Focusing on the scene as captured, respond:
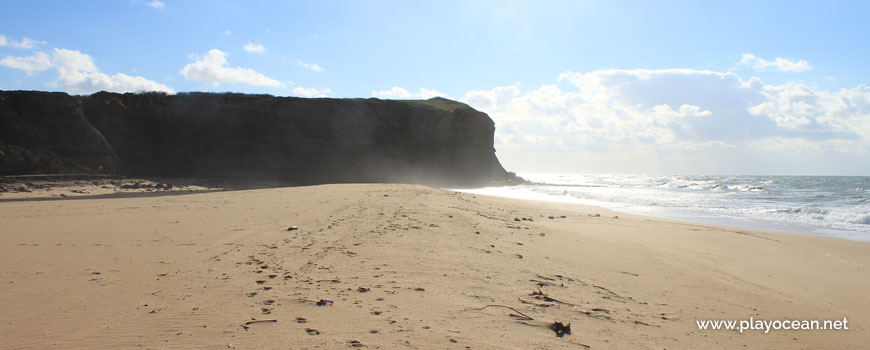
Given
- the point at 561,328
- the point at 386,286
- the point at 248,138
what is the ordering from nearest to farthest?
the point at 561,328 < the point at 386,286 < the point at 248,138

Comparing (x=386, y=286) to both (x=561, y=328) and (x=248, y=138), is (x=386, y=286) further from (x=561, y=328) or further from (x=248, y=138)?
(x=248, y=138)

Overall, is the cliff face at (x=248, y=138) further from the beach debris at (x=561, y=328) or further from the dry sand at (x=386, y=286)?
the beach debris at (x=561, y=328)

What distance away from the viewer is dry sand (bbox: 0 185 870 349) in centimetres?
271

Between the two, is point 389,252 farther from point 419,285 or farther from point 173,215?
point 173,215

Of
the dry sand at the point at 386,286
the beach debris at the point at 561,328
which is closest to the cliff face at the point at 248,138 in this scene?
the dry sand at the point at 386,286

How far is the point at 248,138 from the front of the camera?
36.8m

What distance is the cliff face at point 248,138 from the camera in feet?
80.3

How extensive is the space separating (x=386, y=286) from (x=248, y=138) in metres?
36.9

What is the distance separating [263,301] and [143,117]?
37.9m

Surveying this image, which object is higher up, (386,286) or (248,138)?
(248,138)

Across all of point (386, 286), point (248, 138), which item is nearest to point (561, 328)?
point (386, 286)

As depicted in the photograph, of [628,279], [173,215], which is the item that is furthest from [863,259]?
[173,215]

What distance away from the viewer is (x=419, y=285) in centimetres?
375

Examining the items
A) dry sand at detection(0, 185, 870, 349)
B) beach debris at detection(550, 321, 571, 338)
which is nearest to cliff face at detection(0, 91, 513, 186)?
dry sand at detection(0, 185, 870, 349)
